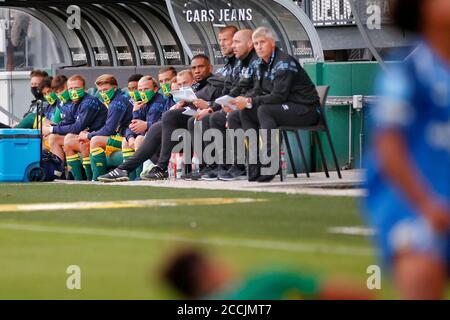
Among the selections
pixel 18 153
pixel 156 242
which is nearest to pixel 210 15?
pixel 18 153

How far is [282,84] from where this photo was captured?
16406mm

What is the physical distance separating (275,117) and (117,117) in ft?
12.1

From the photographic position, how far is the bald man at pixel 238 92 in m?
17.0

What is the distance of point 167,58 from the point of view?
27719 mm

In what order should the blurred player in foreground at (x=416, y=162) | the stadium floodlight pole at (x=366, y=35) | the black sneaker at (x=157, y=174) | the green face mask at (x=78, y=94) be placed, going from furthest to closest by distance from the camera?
1. the green face mask at (x=78, y=94)
2. the stadium floodlight pole at (x=366, y=35)
3. the black sneaker at (x=157, y=174)
4. the blurred player in foreground at (x=416, y=162)

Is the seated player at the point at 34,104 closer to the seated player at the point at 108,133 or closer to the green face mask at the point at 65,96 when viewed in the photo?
the green face mask at the point at 65,96

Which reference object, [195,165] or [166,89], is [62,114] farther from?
[195,165]

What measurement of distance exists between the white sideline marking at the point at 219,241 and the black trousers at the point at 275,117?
5184 mm

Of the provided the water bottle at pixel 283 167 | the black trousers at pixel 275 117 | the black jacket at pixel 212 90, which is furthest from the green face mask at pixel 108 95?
the black trousers at pixel 275 117

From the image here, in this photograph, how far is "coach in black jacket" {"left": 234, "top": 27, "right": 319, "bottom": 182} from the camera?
1641 cm

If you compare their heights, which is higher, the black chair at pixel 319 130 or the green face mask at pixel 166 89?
the green face mask at pixel 166 89

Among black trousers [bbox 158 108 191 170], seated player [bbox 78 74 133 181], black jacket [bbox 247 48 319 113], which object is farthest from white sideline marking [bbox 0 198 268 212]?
seated player [bbox 78 74 133 181]

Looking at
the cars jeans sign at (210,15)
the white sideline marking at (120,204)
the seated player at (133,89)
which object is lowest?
the white sideline marking at (120,204)
